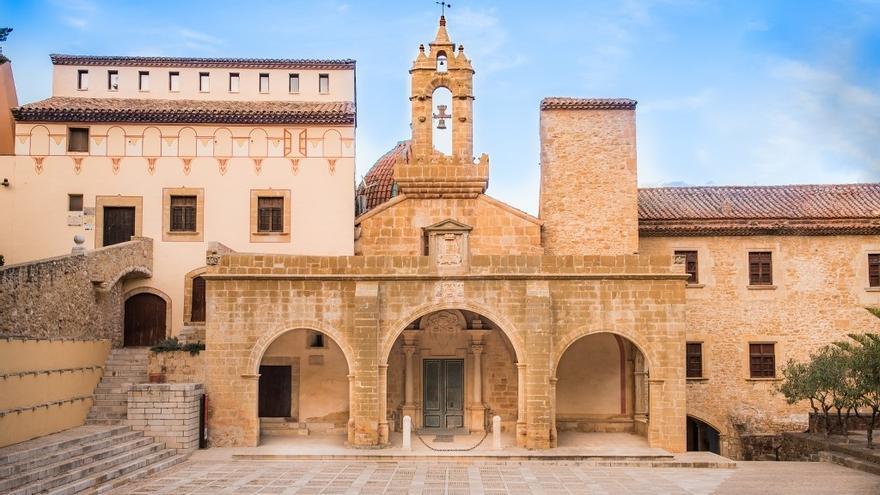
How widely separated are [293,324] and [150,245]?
6636mm

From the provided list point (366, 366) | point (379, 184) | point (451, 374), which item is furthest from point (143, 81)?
point (451, 374)

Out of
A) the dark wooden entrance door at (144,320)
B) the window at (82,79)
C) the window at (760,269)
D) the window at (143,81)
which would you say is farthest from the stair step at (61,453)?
the window at (760,269)

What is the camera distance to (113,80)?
2783 cm

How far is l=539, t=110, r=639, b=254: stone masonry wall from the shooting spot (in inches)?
1030

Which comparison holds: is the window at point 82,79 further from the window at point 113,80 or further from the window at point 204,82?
the window at point 204,82

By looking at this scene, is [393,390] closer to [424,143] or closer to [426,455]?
[426,455]

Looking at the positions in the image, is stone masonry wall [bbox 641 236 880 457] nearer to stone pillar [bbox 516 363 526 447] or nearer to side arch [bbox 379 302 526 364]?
side arch [bbox 379 302 526 364]

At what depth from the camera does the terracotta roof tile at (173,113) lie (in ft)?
84.9

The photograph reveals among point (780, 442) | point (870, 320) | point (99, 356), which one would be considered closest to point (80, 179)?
point (99, 356)

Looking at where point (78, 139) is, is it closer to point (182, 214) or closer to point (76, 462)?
point (182, 214)

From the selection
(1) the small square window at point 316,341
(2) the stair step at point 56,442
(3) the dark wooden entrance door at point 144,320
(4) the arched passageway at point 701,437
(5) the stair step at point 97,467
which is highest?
(3) the dark wooden entrance door at point 144,320

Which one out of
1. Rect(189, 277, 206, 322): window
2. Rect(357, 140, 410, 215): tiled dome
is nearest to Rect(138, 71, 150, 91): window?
Rect(189, 277, 206, 322): window

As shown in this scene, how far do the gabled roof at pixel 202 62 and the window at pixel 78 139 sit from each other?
2.75 metres

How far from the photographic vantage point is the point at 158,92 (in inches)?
1093
